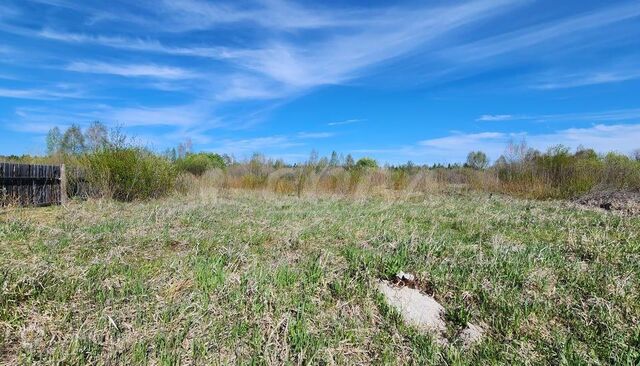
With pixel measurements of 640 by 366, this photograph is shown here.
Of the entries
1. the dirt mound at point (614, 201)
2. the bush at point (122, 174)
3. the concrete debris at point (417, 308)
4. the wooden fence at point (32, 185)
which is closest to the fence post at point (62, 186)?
the wooden fence at point (32, 185)

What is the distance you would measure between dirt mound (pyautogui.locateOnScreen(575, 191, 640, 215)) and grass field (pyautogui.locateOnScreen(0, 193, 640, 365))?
525 cm

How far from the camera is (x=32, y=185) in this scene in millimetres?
9406

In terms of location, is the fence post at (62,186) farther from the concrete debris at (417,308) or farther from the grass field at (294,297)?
the concrete debris at (417,308)

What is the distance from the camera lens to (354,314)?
320cm

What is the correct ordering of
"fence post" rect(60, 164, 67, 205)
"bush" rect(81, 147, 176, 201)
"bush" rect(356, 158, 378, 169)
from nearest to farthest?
1. "fence post" rect(60, 164, 67, 205)
2. "bush" rect(81, 147, 176, 201)
3. "bush" rect(356, 158, 378, 169)

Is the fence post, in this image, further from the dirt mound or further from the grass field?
the dirt mound

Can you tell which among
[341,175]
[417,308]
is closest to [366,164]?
[341,175]

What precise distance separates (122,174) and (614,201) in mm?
13393

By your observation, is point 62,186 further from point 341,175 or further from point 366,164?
point 366,164

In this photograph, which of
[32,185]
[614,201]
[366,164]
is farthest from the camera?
[366,164]

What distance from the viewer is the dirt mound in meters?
9.45

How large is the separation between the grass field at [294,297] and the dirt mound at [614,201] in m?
5.25

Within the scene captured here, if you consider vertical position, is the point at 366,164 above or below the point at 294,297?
above

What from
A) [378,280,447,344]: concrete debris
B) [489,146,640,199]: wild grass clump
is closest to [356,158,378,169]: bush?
[489,146,640,199]: wild grass clump
